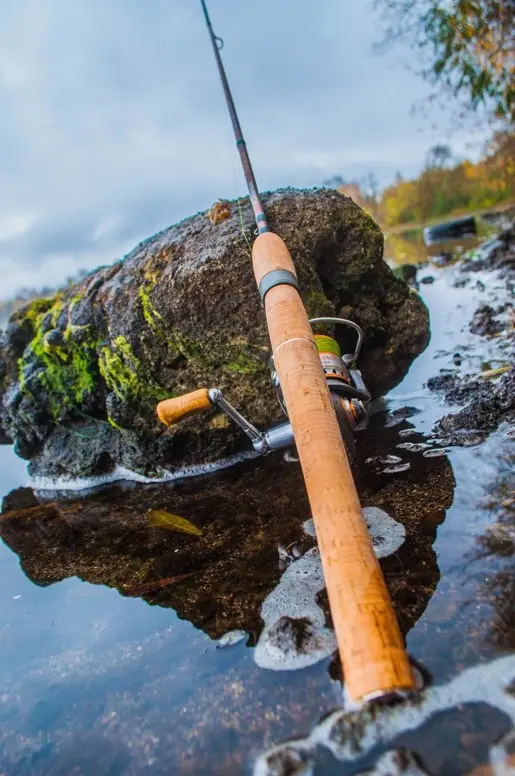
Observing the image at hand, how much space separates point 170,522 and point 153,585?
2.13 ft

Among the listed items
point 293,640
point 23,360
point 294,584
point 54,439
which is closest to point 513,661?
point 293,640

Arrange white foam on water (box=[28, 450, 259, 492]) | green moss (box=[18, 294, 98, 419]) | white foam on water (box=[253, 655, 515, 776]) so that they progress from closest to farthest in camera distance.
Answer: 1. white foam on water (box=[253, 655, 515, 776])
2. white foam on water (box=[28, 450, 259, 492])
3. green moss (box=[18, 294, 98, 419])

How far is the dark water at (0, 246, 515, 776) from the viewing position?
1545 millimetres

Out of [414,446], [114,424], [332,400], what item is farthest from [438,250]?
[332,400]

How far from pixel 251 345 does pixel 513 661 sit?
8.19ft

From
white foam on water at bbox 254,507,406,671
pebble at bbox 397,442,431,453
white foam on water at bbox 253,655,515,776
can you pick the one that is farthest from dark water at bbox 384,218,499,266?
white foam on water at bbox 253,655,515,776

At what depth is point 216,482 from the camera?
3.56 m

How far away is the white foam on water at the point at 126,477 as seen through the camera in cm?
388

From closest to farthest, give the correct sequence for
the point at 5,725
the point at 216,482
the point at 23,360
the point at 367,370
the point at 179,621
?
the point at 5,725
the point at 179,621
the point at 216,482
the point at 367,370
the point at 23,360

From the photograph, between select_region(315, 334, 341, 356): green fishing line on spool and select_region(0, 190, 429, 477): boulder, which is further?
select_region(0, 190, 429, 477): boulder

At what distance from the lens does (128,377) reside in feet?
13.0

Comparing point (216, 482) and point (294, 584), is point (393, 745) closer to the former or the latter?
point (294, 584)

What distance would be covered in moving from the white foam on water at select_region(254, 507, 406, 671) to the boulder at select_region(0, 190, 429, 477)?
1.55m

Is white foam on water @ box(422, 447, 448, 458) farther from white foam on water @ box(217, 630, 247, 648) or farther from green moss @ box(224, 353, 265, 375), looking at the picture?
white foam on water @ box(217, 630, 247, 648)
